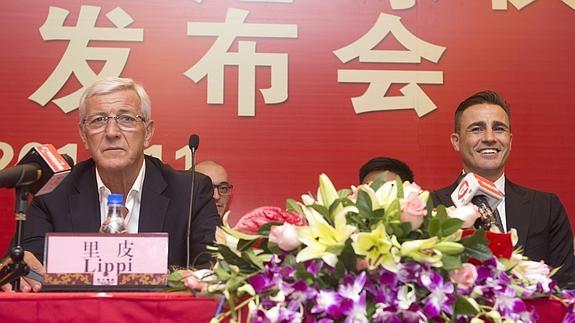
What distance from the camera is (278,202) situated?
10.8ft

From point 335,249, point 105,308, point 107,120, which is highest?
point 107,120

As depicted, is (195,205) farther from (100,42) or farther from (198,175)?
(100,42)

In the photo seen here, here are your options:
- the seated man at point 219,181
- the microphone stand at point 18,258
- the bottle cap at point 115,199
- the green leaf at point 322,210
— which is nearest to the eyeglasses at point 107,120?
the bottle cap at point 115,199

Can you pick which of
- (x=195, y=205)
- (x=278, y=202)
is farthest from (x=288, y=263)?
(x=278, y=202)

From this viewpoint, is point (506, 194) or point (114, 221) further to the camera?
point (506, 194)

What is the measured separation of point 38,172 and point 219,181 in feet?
5.09

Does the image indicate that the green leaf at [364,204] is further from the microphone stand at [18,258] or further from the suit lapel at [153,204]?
the suit lapel at [153,204]

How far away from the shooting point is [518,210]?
2.77m

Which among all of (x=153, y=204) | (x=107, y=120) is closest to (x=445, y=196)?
(x=153, y=204)

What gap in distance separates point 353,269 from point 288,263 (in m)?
0.09

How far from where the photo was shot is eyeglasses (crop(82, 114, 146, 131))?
2.37 m

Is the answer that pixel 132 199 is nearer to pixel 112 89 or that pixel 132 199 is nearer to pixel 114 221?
pixel 112 89

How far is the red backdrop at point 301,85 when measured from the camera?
127 inches

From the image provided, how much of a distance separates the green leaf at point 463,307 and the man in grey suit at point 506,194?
63.5 inches
